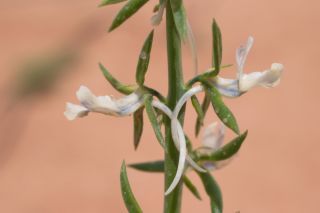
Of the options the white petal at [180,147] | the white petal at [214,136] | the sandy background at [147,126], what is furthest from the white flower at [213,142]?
the sandy background at [147,126]

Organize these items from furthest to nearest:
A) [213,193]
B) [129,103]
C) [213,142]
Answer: [213,142] < [213,193] < [129,103]

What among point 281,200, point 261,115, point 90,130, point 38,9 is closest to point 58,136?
point 90,130

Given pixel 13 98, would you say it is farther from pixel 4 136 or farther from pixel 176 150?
pixel 176 150

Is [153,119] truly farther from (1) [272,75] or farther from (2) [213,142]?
(2) [213,142]

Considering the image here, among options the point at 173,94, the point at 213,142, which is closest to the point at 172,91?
the point at 173,94

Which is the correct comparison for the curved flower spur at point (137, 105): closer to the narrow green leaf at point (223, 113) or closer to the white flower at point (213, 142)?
the narrow green leaf at point (223, 113)

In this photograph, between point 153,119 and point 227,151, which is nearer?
point 153,119
